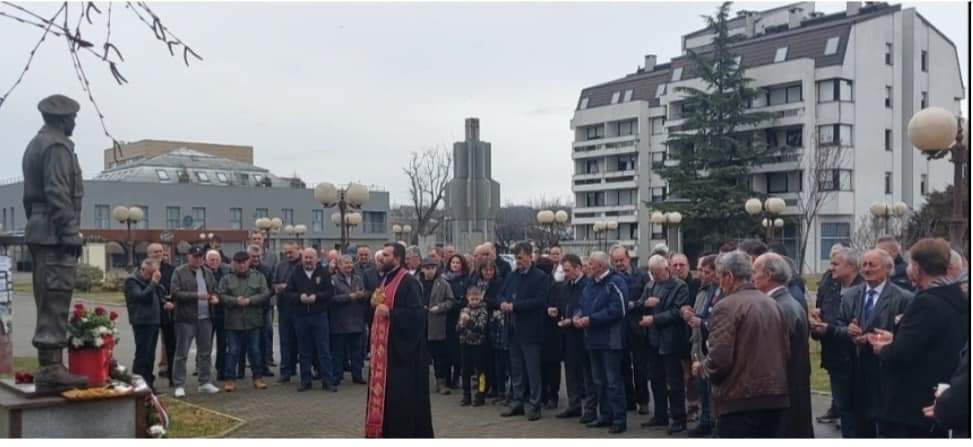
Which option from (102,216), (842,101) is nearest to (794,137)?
(842,101)

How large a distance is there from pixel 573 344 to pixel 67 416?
5292mm

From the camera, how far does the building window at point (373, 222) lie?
8469 centimetres

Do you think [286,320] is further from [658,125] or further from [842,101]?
[658,125]

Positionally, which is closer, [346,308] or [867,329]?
[867,329]

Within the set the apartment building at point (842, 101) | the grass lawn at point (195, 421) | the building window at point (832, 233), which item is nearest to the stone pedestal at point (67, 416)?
the grass lawn at point (195, 421)

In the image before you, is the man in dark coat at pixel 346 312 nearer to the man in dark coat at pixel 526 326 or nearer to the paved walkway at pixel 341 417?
the paved walkway at pixel 341 417

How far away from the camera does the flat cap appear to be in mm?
7445

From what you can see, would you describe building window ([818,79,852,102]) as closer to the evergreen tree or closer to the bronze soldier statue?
the evergreen tree

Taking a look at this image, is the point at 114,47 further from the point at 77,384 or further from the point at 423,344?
the point at 423,344

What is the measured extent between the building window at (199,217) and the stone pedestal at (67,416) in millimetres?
69113

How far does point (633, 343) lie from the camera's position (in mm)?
10062

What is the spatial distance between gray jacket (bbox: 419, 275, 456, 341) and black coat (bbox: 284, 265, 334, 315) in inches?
60.9

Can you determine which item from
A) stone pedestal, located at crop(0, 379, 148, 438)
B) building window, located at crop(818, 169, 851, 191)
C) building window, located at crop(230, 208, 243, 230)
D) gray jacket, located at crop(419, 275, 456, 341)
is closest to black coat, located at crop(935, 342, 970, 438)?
stone pedestal, located at crop(0, 379, 148, 438)

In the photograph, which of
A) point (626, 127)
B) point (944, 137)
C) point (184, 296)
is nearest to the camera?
point (944, 137)
